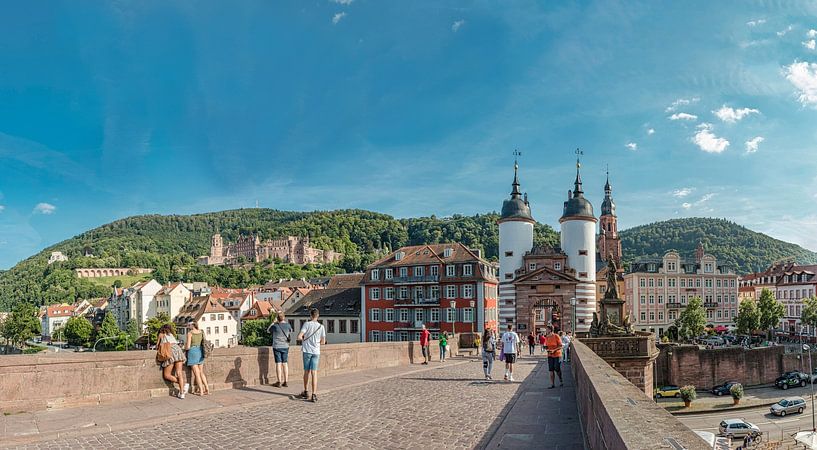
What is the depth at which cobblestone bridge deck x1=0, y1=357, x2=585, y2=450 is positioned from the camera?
25.8 feet

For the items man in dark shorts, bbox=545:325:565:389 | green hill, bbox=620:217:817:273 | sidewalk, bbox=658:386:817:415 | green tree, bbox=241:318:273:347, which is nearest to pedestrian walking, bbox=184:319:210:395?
man in dark shorts, bbox=545:325:565:389

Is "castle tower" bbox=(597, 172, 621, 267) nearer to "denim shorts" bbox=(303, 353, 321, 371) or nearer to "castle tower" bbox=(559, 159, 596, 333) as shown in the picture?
"castle tower" bbox=(559, 159, 596, 333)

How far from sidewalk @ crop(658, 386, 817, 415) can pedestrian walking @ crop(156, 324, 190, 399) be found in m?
34.9

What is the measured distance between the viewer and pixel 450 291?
180 ft

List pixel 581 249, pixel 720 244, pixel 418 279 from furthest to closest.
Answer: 1. pixel 720 244
2. pixel 418 279
3. pixel 581 249

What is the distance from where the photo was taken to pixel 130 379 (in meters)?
10.6

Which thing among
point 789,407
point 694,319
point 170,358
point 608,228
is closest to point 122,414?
point 170,358

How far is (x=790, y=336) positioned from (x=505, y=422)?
84294 mm

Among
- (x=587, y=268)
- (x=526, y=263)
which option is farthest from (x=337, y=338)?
(x=587, y=268)

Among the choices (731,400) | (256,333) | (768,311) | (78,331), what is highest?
(768,311)

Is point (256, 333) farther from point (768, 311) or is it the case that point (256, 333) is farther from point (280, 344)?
point (280, 344)

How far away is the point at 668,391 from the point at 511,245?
17247 mm

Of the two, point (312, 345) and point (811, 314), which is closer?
point (312, 345)

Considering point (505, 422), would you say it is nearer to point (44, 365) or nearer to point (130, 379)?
point (130, 379)
